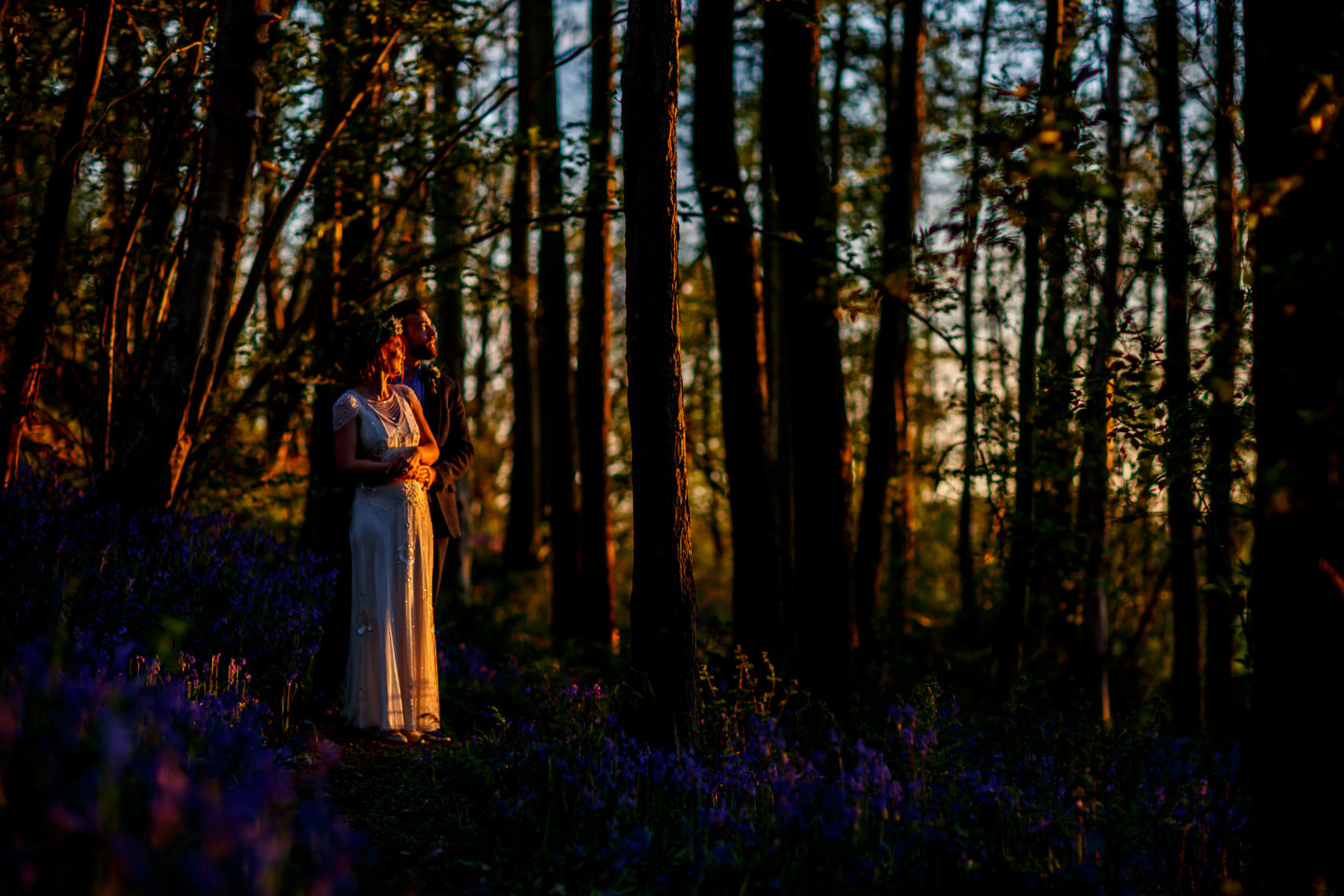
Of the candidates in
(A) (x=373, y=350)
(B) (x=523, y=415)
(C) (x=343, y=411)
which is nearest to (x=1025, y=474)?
(A) (x=373, y=350)

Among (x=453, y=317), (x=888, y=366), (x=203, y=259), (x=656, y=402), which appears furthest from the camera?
(x=453, y=317)

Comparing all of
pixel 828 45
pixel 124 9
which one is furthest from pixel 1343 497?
pixel 828 45

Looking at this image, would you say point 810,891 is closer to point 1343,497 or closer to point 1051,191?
point 1343,497

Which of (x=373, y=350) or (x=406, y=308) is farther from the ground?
(x=406, y=308)

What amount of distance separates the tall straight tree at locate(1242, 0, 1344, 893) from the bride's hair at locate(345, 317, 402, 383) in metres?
4.57

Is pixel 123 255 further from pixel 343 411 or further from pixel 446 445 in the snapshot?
pixel 446 445

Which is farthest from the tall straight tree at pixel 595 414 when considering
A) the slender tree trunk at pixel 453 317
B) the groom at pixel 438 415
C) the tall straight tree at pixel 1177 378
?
the tall straight tree at pixel 1177 378

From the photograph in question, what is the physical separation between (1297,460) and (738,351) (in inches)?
210

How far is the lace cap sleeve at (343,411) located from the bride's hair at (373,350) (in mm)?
185

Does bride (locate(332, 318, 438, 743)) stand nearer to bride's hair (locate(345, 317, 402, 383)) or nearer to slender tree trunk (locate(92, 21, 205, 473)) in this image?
bride's hair (locate(345, 317, 402, 383))

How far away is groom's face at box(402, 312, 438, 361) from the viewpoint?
19.3 feet

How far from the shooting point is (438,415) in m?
6.22

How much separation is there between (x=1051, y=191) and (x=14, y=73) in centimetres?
774

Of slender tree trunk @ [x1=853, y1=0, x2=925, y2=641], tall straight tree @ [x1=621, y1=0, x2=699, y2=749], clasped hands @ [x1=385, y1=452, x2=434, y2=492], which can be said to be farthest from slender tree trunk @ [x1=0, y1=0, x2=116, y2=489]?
slender tree trunk @ [x1=853, y1=0, x2=925, y2=641]
